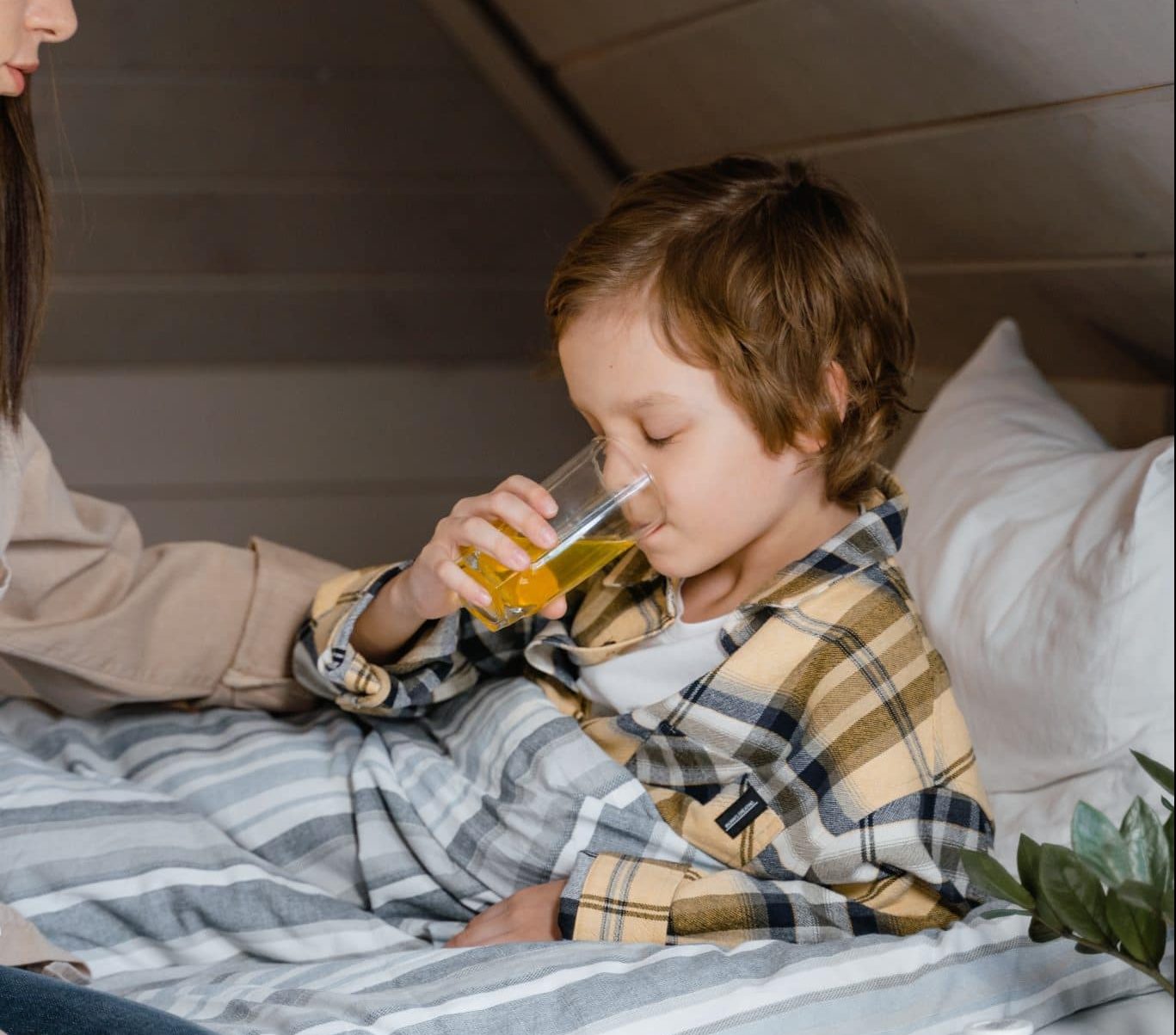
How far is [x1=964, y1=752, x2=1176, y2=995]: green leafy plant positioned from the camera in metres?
0.66

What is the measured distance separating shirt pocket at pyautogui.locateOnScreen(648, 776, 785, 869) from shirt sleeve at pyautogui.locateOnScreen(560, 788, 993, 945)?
0.11 ft

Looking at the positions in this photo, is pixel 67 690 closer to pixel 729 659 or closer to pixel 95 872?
pixel 95 872

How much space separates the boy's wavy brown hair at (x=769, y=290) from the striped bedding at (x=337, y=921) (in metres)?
0.32

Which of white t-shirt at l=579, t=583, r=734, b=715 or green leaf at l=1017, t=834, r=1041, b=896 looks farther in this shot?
white t-shirt at l=579, t=583, r=734, b=715

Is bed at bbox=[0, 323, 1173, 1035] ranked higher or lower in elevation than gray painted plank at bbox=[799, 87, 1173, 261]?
lower

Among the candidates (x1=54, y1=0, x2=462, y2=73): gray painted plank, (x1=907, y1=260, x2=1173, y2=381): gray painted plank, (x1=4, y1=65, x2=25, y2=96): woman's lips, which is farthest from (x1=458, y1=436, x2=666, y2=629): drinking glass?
(x1=54, y1=0, x2=462, y2=73): gray painted plank

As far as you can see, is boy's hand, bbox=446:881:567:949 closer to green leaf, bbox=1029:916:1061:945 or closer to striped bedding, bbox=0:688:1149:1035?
striped bedding, bbox=0:688:1149:1035

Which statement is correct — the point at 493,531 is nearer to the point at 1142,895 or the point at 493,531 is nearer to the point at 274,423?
the point at 1142,895

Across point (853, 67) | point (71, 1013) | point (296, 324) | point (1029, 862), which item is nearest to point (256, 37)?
point (296, 324)

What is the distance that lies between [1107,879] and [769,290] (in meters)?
0.54

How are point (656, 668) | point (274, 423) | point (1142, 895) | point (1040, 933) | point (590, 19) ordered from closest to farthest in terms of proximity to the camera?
point (1142, 895)
point (1040, 933)
point (656, 668)
point (590, 19)
point (274, 423)

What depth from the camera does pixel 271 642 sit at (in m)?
1.32

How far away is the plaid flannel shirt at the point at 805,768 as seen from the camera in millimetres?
981

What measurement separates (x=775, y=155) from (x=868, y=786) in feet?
3.44
